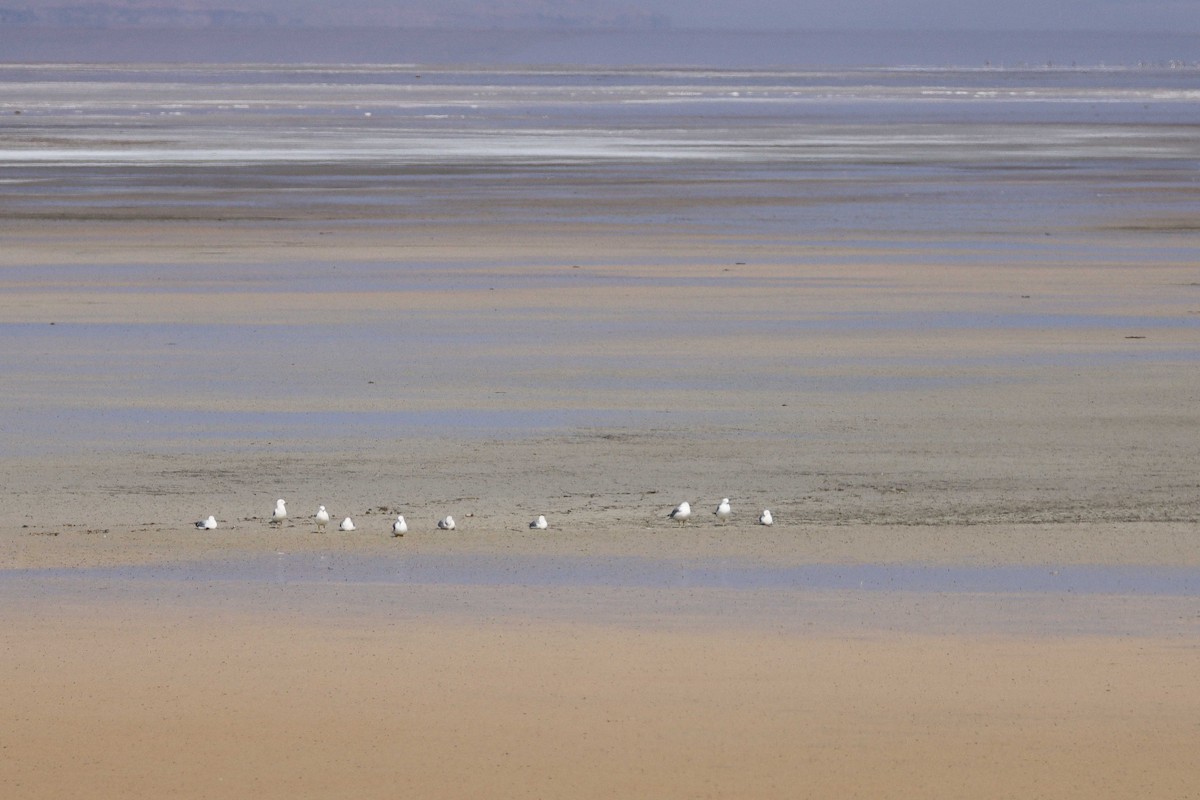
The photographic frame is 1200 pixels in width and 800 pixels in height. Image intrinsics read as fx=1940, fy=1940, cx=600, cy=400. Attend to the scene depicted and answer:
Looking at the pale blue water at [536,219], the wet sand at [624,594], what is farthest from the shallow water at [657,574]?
the pale blue water at [536,219]

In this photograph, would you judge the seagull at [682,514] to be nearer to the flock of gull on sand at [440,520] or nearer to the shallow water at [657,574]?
the flock of gull on sand at [440,520]

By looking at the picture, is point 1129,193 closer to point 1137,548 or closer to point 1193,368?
point 1193,368

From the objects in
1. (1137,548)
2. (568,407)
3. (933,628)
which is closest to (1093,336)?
(568,407)

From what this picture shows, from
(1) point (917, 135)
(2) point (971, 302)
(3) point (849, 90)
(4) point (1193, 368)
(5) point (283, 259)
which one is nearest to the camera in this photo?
(4) point (1193, 368)

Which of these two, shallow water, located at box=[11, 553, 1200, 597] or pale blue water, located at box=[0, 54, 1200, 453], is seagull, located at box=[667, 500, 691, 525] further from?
pale blue water, located at box=[0, 54, 1200, 453]

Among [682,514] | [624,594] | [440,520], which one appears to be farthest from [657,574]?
[440,520]

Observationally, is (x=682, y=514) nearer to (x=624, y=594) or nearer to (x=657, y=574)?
(x=657, y=574)

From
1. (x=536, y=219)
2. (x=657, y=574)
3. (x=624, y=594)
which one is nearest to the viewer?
(x=624, y=594)

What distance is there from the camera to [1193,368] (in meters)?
12.0

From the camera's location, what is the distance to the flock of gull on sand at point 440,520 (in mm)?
7883

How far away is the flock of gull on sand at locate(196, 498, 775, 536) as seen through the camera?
7883 millimetres

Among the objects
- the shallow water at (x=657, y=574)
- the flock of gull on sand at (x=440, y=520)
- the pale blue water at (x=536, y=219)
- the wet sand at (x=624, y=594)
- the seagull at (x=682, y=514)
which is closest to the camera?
the wet sand at (x=624, y=594)

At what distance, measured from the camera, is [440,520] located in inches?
317

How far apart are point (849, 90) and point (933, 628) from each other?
74081 millimetres
